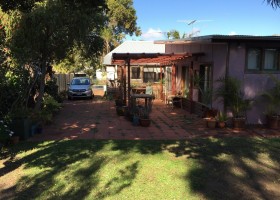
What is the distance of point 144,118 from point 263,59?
476 cm

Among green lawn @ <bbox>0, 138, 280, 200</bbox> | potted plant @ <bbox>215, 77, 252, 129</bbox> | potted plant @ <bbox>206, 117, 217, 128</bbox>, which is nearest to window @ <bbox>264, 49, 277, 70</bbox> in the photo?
potted plant @ <bbox>215, 77, 252, 129</bbox>

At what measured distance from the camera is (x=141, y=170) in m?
6.53

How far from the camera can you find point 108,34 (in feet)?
164

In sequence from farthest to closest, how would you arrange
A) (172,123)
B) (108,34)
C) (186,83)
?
(108,34), (186,83), (172,123)

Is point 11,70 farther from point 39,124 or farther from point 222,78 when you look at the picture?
point 222,78

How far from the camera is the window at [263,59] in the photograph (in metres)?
11.8

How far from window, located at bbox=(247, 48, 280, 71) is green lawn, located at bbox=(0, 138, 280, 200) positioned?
12.7ft

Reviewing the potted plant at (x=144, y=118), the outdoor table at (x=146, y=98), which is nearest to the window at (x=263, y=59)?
the outdoor table at (x=146, y=98)

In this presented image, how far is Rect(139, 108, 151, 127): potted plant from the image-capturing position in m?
11.6

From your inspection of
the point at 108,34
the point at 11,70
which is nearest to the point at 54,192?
the point at 11,70

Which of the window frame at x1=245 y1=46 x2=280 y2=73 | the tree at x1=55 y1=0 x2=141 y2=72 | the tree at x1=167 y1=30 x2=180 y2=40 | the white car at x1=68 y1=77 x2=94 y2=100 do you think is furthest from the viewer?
the tree at x1=55 y1=0 x2=141 y2=72

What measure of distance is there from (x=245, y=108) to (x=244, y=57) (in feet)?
5.96

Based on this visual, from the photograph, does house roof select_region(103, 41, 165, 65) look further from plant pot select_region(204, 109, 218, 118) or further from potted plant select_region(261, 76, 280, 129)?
potted plant select_region(261, 76, 280, 129)

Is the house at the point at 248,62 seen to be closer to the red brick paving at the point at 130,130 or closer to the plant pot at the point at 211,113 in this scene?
the plant pot at the point at 211,113
